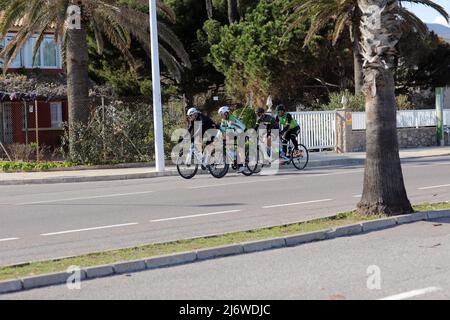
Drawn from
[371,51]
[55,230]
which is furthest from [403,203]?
[55,230]

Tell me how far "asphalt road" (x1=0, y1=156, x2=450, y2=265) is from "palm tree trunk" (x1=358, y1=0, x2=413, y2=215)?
1.34 m

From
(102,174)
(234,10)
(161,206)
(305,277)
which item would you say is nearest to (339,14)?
(234,10)

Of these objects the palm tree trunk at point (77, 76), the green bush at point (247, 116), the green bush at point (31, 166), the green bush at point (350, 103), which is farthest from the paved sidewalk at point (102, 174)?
the green bush at point (350, 103)

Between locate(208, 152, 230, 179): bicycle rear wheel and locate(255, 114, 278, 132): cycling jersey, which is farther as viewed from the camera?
locate(255, 114, 278, 132): cycling jersey

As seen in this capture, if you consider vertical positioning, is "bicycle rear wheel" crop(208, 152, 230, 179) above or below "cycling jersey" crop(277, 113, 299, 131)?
below

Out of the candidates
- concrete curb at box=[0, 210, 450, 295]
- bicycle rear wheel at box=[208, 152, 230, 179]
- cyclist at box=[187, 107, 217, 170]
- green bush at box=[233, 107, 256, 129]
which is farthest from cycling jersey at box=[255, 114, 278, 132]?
concrete curb at box=[0, 210, 450, 295]

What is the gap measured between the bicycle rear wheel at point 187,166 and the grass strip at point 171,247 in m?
8.01

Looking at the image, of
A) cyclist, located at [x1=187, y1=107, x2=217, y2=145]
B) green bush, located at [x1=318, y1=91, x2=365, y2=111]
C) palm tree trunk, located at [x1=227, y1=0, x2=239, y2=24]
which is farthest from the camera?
palm tree trunk, located at [x1=227, y1=0, x2=239, y2=24]

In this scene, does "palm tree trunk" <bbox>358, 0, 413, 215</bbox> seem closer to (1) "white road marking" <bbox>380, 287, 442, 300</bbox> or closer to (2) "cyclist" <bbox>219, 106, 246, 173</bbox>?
(1) "white road marking" <bbox>380, 287, 442, 300</bbox>

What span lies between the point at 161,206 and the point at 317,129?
16.0m

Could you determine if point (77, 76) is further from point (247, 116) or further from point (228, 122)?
point (228, 122)

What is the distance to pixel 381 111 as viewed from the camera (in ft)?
34.7

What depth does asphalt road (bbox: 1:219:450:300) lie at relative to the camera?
6.64 metres

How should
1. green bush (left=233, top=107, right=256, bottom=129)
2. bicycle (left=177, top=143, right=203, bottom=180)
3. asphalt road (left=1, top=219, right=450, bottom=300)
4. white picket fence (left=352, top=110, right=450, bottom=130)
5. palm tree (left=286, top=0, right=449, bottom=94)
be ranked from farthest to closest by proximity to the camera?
1. white picket fence (left=352, top=110, right=450, bottom=130)
2. palm tree (left=286, top=0, right=449, bottom=94)
3. green bush (left=233, top=107, right=256, bottom=129)
4. bicycle (left=177, top=143, right=203, bottom=180)
5. asphalt road (left=1, top=219, right=450, bottom=300)
